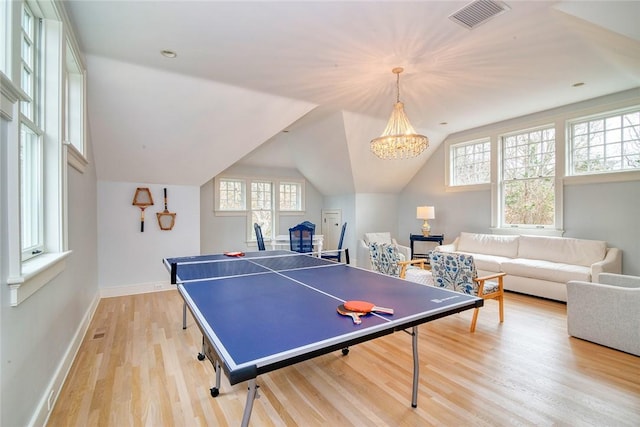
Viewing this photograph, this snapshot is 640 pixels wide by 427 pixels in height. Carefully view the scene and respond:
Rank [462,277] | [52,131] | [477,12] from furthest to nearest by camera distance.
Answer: [462,277]
[477,12]
[52,131]

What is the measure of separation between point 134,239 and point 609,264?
682cm

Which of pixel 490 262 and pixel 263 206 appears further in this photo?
pixel 263 206

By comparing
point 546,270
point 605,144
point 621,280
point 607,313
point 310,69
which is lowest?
point 607,313

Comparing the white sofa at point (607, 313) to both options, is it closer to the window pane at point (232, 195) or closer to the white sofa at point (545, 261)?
the white sofa at point (545, 261)

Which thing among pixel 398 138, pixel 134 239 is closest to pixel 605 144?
pixel 398 138

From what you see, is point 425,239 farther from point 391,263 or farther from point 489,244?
point 391,263

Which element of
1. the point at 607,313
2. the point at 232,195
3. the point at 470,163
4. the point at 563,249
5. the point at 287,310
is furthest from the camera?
the point at 232,195

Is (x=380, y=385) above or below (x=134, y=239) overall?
below

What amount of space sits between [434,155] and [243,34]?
17.2ft

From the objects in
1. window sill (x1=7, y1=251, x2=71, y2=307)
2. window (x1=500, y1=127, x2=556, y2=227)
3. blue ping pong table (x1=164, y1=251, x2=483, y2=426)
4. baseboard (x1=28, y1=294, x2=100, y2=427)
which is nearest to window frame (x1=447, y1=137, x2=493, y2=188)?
window (x1=500, y1=127, x2=556, y2=227)

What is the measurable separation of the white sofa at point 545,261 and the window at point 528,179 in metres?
0.50

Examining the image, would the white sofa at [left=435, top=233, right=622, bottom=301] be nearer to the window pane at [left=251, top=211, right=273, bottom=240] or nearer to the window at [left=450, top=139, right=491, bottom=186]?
the window at [left=450, top=139, right=491, bottom=186]

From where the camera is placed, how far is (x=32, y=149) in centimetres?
199

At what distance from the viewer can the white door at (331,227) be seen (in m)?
7.42
